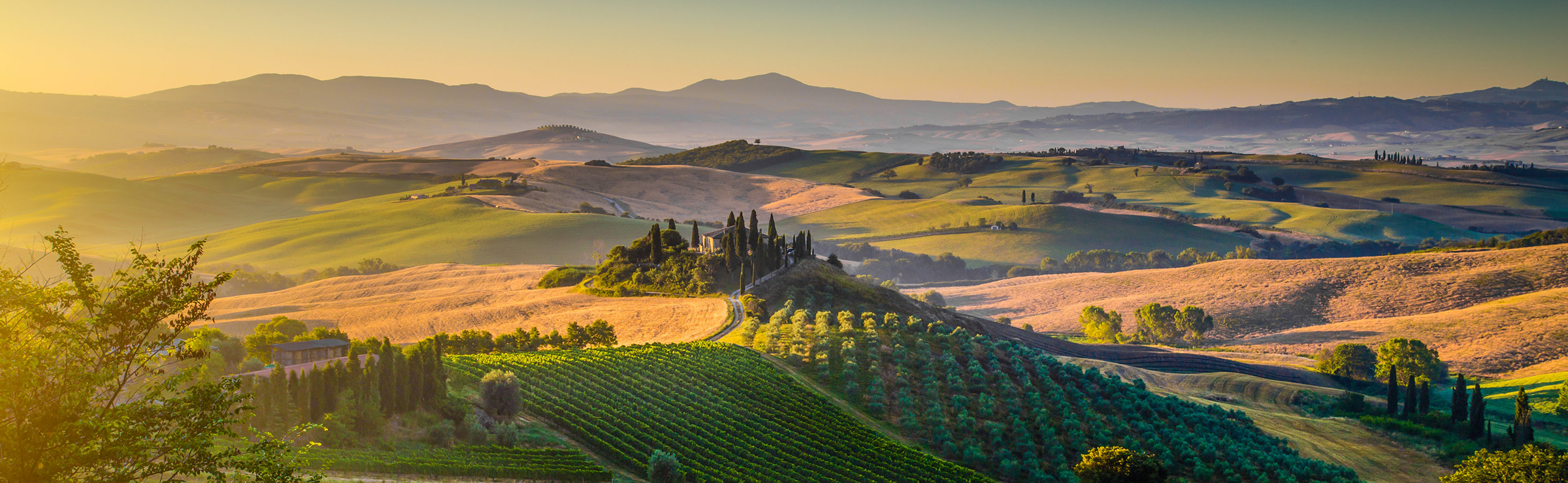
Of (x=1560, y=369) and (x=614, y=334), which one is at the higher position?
(x=614, y=334)

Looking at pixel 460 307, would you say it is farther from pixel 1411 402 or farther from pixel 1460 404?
pixel 1460 404

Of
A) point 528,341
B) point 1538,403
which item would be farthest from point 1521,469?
point 528,341

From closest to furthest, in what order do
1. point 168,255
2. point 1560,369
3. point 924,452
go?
point 924,452, point 1560,369, point 168,255

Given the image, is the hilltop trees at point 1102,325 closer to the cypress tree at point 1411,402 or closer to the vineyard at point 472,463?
the cypress tree at point 1411,402

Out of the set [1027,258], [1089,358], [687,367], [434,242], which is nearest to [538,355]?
[687,367]

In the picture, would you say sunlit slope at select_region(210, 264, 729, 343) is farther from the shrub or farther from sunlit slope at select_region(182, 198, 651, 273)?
sunlit slope at select_region(182, 198, 651, 273)

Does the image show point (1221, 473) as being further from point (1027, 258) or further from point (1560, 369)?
point (1027, 258)
